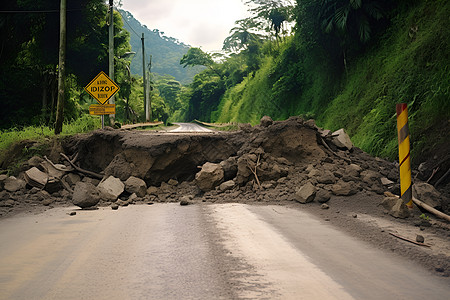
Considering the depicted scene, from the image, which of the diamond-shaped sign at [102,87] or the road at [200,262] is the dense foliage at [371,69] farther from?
the diamond-shaped sign at [102,87]

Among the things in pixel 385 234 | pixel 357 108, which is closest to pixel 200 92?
pixel 357 108

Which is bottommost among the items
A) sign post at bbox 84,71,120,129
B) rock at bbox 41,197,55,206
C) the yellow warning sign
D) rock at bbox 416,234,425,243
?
rock at bbox 41,197,55,206

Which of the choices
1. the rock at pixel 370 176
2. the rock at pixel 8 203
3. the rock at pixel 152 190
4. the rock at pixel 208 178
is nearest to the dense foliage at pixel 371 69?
the rock at pixel 370 176

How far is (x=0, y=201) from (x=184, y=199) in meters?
4.04

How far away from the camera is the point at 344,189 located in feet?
24.1

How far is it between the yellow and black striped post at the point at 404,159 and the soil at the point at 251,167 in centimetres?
35

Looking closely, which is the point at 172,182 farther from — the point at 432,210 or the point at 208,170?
the point at 432,210

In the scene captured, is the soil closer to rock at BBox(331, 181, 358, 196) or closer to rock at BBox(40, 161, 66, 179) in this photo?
rock at BBox(331, 181, 358, 196)

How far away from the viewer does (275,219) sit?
625 centimetres

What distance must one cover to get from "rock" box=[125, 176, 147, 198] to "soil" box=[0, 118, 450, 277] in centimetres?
17

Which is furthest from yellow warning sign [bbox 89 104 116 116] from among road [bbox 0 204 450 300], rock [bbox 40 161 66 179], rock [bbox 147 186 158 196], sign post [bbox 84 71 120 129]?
road [bbox 0 204 450 300]

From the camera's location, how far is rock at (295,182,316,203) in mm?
7395

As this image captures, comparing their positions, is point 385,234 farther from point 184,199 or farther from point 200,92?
point 200,92

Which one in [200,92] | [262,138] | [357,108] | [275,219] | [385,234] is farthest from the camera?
[200,92]
